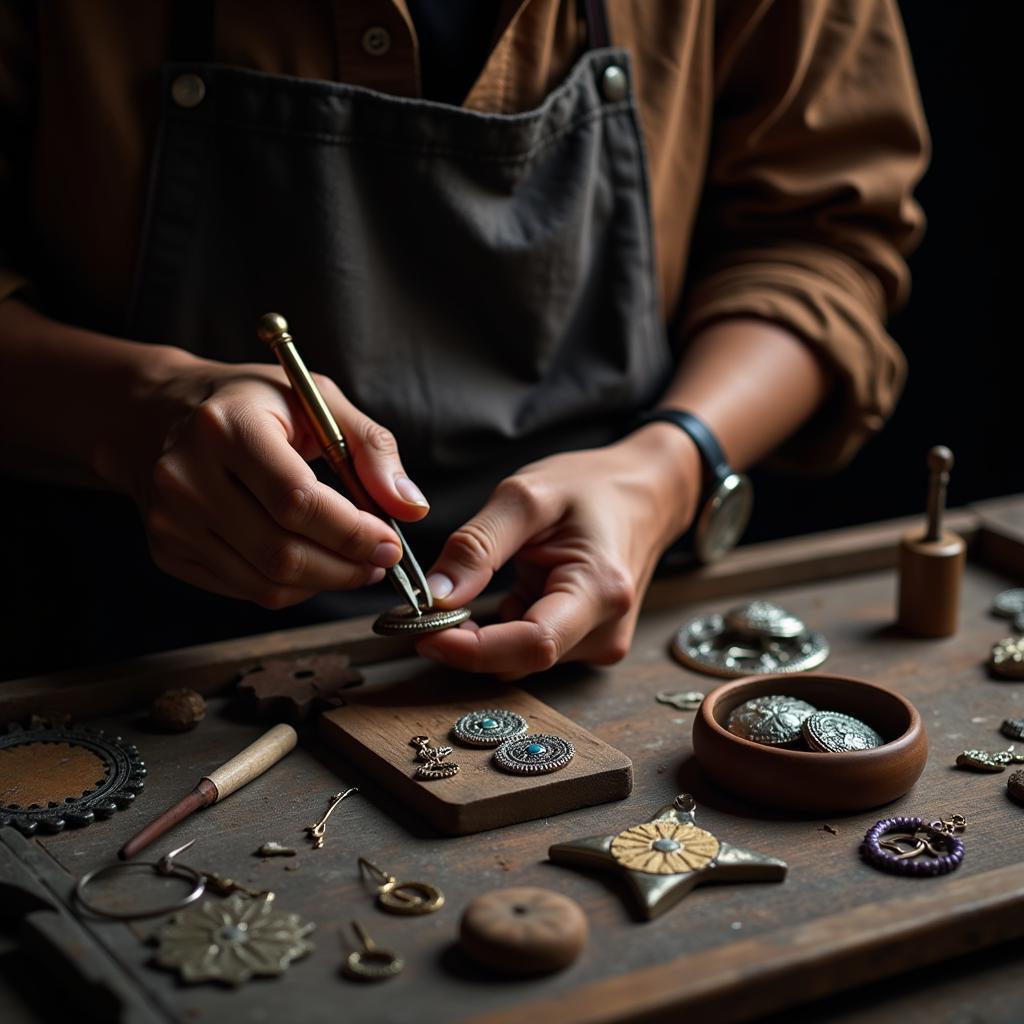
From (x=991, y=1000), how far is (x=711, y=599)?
75 centimetres

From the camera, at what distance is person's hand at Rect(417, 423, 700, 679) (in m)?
1.33

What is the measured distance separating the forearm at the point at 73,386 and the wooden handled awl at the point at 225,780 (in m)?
0.36

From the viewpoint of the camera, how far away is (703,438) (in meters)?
1.67

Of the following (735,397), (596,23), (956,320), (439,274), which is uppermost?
(596,23)

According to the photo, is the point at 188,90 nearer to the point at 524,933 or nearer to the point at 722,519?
the point at 722,519

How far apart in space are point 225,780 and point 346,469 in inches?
13.2

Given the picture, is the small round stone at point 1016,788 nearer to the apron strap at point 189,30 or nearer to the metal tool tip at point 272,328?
the metal tool tip at point 272,328

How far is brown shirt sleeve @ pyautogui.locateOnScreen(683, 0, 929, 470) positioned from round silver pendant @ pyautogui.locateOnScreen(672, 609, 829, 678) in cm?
47

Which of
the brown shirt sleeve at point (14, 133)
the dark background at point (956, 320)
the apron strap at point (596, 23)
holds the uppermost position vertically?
the apron strap at point (596, 23)

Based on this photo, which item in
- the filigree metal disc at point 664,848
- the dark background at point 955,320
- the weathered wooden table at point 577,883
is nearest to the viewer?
the weathered wooden table at point 577,883

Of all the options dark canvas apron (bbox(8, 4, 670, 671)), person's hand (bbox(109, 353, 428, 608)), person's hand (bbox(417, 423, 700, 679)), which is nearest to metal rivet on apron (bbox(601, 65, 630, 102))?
dark canvas apron (bbox(8, 4, 670, 671))

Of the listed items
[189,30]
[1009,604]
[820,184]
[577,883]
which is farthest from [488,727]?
[820,184]

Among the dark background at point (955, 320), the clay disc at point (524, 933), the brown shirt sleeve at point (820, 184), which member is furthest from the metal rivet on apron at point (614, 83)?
the dark background at point (955, 320)

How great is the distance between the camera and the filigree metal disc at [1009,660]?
140 cm
